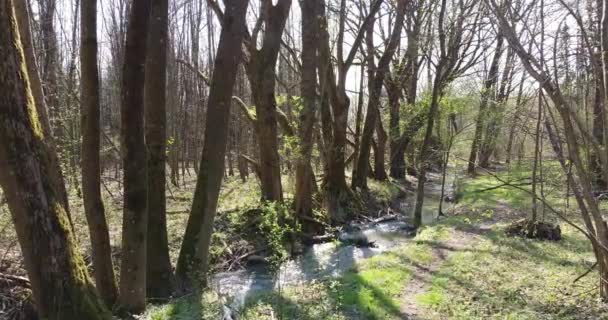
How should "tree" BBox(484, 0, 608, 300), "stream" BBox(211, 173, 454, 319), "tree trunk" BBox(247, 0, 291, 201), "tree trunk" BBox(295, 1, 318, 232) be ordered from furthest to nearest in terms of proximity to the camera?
"tree trunk" BBox(295, 1, 318, 232)
"tree trunk" BBox(247, 0, 291, 201)
"stream" BBox(211, 173, 454, 319)
"tree" BBox(484, 0, 608, 300)

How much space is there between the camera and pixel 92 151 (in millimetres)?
5738

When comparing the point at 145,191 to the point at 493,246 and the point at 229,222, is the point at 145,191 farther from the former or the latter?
the point at 493,246

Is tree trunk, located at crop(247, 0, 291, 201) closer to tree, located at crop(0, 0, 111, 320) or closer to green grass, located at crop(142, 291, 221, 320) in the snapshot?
green grass, located at crop(142, 291, 221, 320)

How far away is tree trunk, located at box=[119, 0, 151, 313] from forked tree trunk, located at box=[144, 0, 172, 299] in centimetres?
101

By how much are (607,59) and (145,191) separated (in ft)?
17.3

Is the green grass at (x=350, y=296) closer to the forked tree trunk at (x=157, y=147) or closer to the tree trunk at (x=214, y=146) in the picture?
the tree trunk at (x=214, y=146)

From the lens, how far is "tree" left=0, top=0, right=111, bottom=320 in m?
3.38

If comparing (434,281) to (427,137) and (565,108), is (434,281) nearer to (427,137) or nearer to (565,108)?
(565,108)

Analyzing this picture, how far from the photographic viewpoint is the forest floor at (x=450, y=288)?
6129mm

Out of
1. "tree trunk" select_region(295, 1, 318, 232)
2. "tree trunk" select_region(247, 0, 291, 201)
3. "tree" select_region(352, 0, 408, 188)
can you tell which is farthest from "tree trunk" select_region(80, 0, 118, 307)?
"tree" select_region(352, 0, 408, 188)

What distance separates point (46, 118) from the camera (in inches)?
205

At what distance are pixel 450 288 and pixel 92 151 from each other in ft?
18.1

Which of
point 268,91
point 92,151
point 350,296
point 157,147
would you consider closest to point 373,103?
point 268,91

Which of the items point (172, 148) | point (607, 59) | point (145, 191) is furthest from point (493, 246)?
point (172, 148)
